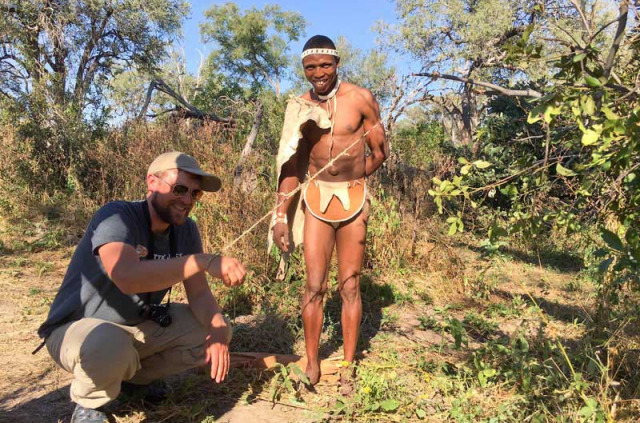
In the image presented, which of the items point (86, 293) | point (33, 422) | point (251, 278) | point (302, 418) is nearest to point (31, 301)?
point (251, 278)

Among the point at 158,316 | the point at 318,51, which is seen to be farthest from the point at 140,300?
the point at 318,51

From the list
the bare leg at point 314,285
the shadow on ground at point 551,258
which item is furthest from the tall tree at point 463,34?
the bare leg at point 314,285

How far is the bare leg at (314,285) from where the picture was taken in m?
3.11

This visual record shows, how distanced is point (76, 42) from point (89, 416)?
9.86 m

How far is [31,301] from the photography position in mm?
4523

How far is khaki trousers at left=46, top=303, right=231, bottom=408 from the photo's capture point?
7.43ft

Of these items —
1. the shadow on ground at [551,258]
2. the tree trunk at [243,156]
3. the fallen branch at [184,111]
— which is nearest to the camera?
the tree trunk at [243,156]

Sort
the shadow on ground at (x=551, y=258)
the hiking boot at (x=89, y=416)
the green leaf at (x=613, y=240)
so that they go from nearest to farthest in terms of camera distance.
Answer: the green leaf at (x=613, y=240), the hiking boot at (x=89, y=416), the shadow on ground at (x=551, y=258)

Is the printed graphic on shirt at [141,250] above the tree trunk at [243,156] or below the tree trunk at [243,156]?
below

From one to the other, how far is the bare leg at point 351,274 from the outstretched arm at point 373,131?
0.36 meters

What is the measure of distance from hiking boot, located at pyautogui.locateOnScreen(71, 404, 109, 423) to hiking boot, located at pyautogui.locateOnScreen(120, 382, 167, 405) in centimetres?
35

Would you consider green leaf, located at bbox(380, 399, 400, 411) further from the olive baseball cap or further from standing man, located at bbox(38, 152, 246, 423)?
the olive baseball cap

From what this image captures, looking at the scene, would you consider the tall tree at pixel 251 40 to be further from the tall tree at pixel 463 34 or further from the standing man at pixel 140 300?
the standing man at pixel 140 300

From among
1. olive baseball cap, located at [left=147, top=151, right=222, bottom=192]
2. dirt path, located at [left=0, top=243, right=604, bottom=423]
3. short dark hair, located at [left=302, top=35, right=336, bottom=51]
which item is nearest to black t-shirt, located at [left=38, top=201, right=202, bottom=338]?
olive baseball cap, located at [left=147, top=151, right=222, bottom=192]
